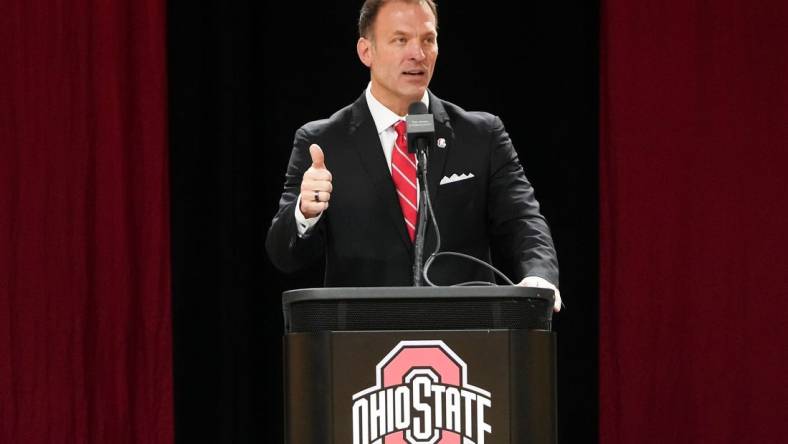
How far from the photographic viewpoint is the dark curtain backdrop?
3424mm

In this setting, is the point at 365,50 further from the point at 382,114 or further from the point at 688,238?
the point at 688,238

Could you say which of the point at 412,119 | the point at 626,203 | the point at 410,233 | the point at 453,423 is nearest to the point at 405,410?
the point at 453,423

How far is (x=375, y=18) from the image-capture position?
2.41 meters

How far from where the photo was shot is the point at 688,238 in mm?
3482

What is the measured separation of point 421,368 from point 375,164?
83 cm

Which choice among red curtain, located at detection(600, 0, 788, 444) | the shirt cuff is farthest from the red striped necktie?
red curtain, located at detection(600, 0, 788, 444)

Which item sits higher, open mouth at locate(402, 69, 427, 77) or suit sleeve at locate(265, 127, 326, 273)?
open mouth at locate(402, 69, 427, 77)

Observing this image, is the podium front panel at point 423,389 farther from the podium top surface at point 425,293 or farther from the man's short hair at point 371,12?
the man's short hair at point 371,12

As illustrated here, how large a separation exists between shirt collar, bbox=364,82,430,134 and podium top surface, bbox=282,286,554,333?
0.84 meters

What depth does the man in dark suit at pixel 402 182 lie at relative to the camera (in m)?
2.32

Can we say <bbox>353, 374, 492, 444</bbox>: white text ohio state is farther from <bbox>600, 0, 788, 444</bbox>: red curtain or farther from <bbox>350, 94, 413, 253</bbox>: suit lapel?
<bbox>600, 0, 788, 444</bbox>: red curtain

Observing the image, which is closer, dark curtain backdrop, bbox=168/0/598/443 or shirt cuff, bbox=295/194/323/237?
shirt cuff, bbox=295/194/323/237

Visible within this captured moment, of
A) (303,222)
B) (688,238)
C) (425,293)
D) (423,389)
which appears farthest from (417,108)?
(688,238)

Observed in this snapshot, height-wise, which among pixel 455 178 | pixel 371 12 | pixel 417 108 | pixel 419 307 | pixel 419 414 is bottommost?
pixel 419 414
